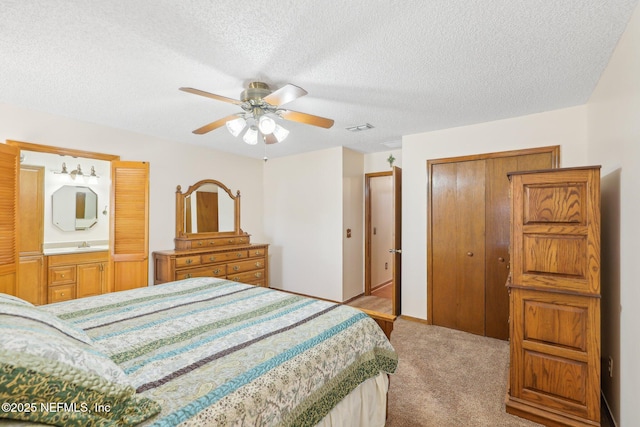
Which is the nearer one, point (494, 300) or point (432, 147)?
point (494, 300)

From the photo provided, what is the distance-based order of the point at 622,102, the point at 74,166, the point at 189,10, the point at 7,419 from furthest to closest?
1. the point at 74,166
2. the point at 622,102
3. the point at 189,10
4. the point at 7,419

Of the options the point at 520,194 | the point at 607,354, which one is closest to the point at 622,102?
the point at 520,194

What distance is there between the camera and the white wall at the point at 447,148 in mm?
2900

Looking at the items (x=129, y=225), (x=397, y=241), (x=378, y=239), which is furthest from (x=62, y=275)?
(x=378, y=239)

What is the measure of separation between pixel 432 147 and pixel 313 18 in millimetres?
2558

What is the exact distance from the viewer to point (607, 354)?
6.88 ft

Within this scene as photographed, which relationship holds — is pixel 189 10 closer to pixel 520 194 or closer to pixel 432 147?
pixel 520 194

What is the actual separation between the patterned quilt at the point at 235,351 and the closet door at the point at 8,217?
1.29m

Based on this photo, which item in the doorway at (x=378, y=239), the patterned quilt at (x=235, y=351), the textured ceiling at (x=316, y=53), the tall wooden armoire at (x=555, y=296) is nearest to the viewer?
the patterned quilt at (x=235, y=351)

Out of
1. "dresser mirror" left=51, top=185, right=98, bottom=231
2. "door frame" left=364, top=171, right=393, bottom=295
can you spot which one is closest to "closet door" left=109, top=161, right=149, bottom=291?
"dresser mirror" left=51, top=185, right=98, bottom=231

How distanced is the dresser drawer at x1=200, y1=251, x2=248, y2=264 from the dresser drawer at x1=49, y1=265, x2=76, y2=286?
6.39 feet

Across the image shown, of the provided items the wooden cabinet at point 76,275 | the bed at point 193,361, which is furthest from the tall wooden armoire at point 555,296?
the wooden cabinet at point 76,275

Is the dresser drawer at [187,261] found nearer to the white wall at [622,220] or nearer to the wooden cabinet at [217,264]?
the wooden cabinet at [217,264]

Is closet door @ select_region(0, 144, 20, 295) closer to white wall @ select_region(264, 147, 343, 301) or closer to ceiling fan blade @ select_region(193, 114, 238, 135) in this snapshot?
ceiling fan blade @ select_region(193, 114, 238, 135)
